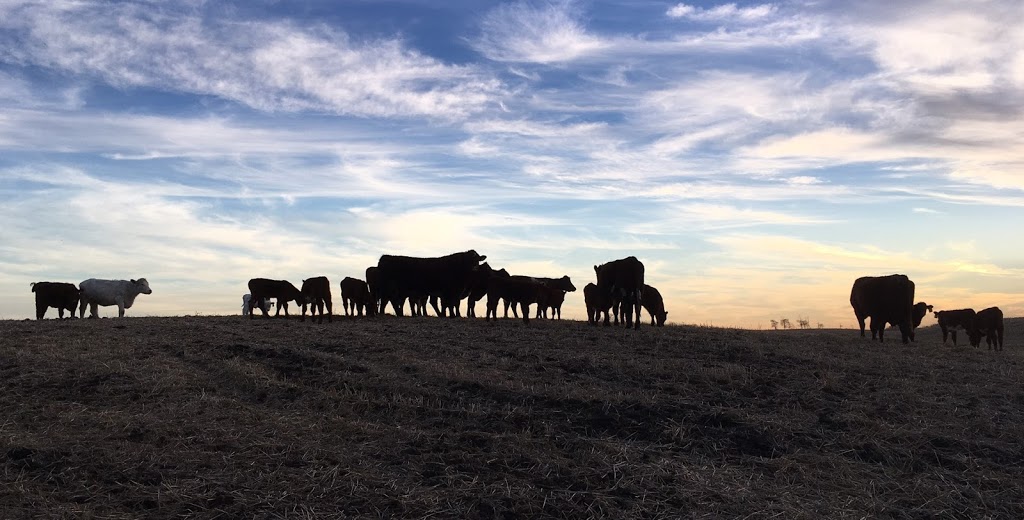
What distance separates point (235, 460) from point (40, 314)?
22.0m

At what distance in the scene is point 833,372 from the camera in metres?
15.2

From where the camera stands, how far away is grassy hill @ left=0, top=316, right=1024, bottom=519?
827 cm

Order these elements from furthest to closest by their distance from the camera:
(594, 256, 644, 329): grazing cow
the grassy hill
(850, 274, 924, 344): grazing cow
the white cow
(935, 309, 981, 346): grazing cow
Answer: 1. (935, 309, 981, 346): grazing cow
2. the white cow
3. (850, 274, 924, 344): grazing cow
4. (594, 256, 644, 329): grazing cow
5. the grassy hill

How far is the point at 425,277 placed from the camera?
2919 cm

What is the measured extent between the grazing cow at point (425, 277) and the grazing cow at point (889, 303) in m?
12.9

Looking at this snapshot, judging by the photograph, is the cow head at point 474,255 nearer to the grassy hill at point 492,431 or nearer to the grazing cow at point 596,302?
the grazing cow at point 596,302

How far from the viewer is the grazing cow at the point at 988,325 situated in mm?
28500

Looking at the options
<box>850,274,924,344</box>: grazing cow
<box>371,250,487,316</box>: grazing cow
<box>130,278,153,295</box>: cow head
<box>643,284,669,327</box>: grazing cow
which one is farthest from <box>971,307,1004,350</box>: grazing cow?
<box>130,278,153,295</box>: cow head

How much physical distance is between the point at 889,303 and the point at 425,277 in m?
15.2

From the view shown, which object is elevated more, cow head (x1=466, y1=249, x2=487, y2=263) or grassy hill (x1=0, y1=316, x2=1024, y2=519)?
cow head (x1=466, y1=249, x2=487, y2=263)

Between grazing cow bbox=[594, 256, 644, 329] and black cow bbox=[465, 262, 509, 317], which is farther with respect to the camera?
black cow bbox=[465, 262, 509, 317]

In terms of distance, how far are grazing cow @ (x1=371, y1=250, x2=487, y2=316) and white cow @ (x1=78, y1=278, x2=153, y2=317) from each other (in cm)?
907

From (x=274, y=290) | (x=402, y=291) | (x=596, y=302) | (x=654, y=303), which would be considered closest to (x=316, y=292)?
(x=274, y=290)

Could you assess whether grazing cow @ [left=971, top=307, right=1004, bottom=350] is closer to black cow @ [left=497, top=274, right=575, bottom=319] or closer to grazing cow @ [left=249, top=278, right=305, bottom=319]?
black cow @ [left=497, top=274, right=575, bottom=319]
